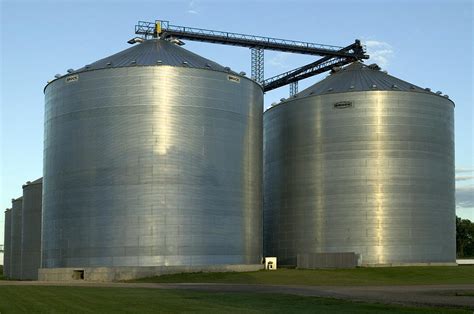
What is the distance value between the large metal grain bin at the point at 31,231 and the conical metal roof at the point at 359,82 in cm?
4332

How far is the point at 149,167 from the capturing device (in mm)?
72812

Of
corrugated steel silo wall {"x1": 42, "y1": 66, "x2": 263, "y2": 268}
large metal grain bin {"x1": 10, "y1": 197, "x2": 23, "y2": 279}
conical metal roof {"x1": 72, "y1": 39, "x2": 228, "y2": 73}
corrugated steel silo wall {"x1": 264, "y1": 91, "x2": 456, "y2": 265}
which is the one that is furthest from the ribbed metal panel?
conical metal roof {"x1": 72, "y1": 39, "x2": 228, "y2": 73}

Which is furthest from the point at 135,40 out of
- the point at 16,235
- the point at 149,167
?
the point at 16,235

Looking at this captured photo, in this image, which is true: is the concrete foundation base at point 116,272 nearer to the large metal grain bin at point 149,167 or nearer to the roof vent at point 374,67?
the large metal grain bin at point 149,167

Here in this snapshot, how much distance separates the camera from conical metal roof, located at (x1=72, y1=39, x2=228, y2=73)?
77.1 m

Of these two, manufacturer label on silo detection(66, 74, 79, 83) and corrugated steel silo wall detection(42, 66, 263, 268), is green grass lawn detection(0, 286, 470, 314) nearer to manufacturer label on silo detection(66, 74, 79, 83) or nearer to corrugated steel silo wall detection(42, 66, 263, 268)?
corrugated steel silo wall detection(42, 66, 263, 268)

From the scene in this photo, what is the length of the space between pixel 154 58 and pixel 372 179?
94.4 ft

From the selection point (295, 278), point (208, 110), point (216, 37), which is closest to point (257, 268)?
point (295, 278)

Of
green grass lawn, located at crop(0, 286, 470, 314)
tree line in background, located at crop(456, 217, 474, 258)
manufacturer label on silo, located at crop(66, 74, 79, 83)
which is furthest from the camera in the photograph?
tree line in background, located at crop(456, 217, 474, 258)

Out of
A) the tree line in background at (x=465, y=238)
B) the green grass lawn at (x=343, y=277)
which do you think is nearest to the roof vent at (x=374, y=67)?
the green grass lawn at (x=343, y=277)

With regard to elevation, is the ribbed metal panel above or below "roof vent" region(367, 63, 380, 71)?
below

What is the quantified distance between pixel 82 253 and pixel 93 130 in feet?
40.7

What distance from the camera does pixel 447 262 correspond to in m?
88.5

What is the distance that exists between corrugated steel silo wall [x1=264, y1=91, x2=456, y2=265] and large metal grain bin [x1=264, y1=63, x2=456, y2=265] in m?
0.12
